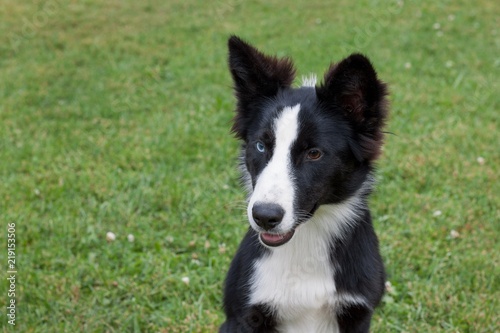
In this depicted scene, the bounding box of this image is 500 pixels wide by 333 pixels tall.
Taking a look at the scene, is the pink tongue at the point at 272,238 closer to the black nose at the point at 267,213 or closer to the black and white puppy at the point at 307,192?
the black and white puppy at the point at 307,192

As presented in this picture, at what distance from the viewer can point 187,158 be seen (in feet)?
20.0

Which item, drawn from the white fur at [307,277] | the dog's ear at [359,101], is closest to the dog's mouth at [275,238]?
the white fur at [307,277]

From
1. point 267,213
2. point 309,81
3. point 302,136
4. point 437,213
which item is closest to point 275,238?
point 267,213

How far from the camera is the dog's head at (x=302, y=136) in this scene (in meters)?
2.77

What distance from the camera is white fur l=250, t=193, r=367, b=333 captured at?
3.11 metres

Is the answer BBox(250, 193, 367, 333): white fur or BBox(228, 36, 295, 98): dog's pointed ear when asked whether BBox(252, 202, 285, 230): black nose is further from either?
BBox(228, 36, 295, 98): dog's pointed ear

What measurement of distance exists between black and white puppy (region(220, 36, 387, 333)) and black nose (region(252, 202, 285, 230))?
0.01 meters

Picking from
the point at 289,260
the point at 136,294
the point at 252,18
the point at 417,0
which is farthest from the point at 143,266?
the point at 417,0

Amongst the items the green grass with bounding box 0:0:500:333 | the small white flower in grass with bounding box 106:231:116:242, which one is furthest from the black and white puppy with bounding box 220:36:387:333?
the small white flower in grass with bounding box 106:231:116:242

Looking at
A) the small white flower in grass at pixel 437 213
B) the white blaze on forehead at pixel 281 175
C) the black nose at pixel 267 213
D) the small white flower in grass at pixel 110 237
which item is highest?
the white blaze on forehead at pixel 281 175

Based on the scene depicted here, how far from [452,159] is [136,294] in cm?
346

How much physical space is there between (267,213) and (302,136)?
433mm

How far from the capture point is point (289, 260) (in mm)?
3182

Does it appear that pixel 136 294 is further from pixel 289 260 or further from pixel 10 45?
pixel 10 45
